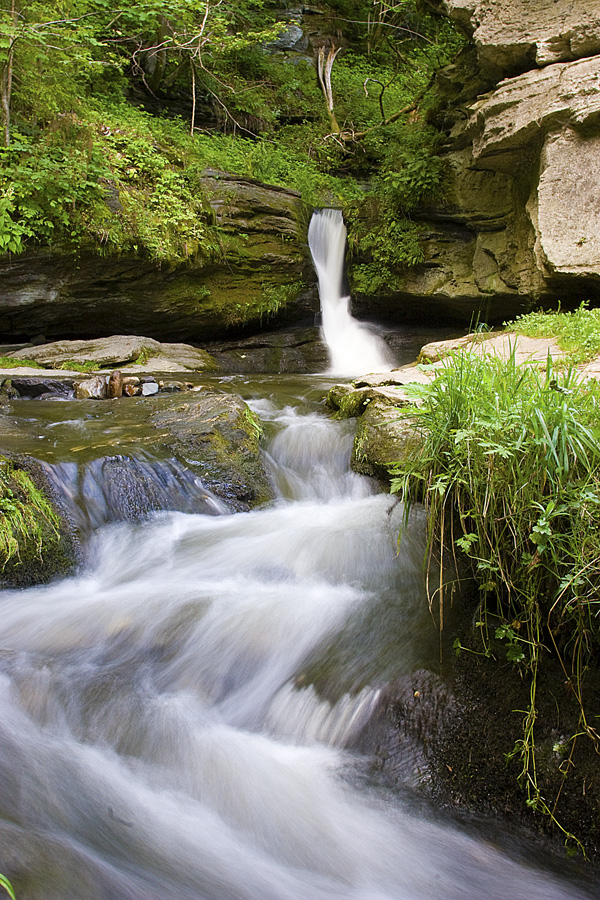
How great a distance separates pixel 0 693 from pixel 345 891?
1.82 m

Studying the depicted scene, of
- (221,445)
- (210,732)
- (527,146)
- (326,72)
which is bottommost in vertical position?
(210,732)

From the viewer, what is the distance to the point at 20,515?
12.0 ft

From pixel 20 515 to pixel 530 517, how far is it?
3024 millimetres

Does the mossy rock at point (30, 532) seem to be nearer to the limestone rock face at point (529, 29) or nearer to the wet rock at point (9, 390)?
the wet rock at point (9, 390)

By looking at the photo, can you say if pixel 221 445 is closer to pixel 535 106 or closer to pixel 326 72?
pixel 535 106

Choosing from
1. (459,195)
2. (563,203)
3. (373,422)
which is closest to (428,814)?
(373,422)

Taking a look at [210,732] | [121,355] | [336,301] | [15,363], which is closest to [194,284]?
[121,355]

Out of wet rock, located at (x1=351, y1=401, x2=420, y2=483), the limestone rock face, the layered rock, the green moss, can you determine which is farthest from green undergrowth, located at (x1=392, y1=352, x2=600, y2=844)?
the layered rock

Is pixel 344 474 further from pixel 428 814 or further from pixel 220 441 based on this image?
pixel 428 814

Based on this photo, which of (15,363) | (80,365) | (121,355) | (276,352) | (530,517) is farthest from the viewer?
(276,352)

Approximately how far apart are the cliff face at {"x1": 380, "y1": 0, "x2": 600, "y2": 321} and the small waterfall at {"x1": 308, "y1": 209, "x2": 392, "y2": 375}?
7.05 feet

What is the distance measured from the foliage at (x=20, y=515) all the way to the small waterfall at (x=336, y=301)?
7630 millimetres

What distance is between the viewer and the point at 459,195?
32.3 feet

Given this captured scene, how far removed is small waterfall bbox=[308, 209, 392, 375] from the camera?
1098 cm
